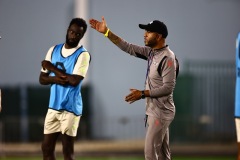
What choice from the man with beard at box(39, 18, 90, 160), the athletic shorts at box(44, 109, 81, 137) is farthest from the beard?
the athletic shorts at box(44, 109, 81, 137)

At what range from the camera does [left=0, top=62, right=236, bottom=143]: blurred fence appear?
73.0 feet

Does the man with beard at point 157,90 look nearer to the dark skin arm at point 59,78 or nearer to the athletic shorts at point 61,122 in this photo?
the dark skin arm at point 59,78

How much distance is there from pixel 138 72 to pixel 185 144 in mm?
3022

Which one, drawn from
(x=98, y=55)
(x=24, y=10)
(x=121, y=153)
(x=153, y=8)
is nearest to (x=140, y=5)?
(x=153, y=8)

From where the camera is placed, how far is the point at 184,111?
76.7 feet

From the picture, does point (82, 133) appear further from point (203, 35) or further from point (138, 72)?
point (203, 35)

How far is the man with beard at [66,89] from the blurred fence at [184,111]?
11.6 meters

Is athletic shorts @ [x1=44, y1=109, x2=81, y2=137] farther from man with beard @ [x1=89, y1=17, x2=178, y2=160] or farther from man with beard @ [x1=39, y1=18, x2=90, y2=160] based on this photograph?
man with beard @ [x1=89, y1=17, x2=178, y2=160]

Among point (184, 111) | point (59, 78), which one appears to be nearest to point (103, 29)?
point (59, 78)

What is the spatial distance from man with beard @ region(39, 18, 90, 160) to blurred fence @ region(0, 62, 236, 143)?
38.2ft

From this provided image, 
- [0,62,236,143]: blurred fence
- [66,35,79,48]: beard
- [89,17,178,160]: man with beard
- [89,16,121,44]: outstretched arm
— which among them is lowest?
[0,62,236,143]: blurred fence

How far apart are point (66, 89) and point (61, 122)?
45cm

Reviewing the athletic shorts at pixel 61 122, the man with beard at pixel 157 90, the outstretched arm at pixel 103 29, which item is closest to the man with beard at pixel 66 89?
the athletic shorts at pixel 61 122

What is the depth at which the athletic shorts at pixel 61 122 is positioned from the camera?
34.2 ft
